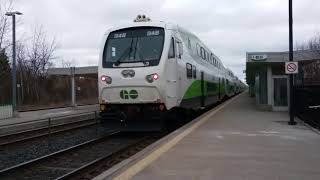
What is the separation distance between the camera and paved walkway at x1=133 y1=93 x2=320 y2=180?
30.7 ft

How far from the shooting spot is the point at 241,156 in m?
11.5

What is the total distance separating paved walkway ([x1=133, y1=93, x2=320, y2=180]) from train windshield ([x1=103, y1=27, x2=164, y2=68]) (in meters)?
2.73

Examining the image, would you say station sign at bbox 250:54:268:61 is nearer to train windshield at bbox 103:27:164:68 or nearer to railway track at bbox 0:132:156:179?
railway track at bbox 0:132:156:179

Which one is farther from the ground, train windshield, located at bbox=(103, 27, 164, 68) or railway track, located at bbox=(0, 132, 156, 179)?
train windshield, located at bbox=(103, 27, 164, 68)

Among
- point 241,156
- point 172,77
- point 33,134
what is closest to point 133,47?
point 172,77

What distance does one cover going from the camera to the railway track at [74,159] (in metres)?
11.4

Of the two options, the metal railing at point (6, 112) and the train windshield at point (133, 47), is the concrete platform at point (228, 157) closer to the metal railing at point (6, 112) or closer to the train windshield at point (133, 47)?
the train windshield at point (133, 47)

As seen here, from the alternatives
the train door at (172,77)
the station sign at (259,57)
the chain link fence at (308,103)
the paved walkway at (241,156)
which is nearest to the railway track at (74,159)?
the train door at (172,77)

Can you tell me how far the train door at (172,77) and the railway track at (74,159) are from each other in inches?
63.3

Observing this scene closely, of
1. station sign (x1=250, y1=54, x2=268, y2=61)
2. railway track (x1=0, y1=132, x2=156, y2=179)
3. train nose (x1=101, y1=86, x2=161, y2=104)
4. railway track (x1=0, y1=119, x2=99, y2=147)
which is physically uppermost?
station sign (x1=250, y1=54, x2=268, y2=61)

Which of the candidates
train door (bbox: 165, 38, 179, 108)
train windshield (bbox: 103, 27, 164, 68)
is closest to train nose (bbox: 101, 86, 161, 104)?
train door (bbox: 165, 38, 179, 108)

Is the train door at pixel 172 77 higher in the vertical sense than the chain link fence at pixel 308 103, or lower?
higher

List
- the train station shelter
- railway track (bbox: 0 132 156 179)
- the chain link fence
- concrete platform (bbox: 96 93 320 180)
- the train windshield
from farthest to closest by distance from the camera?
1. the train station shelter
2. the chain link fence
3. the train windshield
4. railway track (bbox: 0 132 156 179)
5. concrete platform (bbox: 96 93 320 180)

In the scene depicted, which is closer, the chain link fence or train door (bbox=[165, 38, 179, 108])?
train door (bbox=[165, 38, 179, 108])
